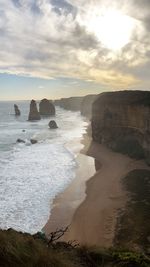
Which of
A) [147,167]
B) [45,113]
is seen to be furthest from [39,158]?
[45,113]

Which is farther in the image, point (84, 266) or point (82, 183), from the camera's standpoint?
point (82, 183)

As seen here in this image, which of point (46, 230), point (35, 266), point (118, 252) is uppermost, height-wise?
point (35, 266)

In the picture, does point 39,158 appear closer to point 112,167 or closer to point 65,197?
point 112,167

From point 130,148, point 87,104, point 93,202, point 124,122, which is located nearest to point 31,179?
point 93,202

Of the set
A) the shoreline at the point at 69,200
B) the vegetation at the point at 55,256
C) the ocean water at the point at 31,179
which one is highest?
the vegetation at the point at 55,256

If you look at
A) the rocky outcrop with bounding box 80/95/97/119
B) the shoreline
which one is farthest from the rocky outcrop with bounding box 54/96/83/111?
the shoreline

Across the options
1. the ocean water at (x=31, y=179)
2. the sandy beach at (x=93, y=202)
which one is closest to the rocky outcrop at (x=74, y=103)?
the ocean water at (x=31, y=179)

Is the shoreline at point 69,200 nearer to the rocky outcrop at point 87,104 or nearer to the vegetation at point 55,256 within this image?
the vegetation at point 55,256

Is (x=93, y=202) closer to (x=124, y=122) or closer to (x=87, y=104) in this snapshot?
(x=124, y=122)
